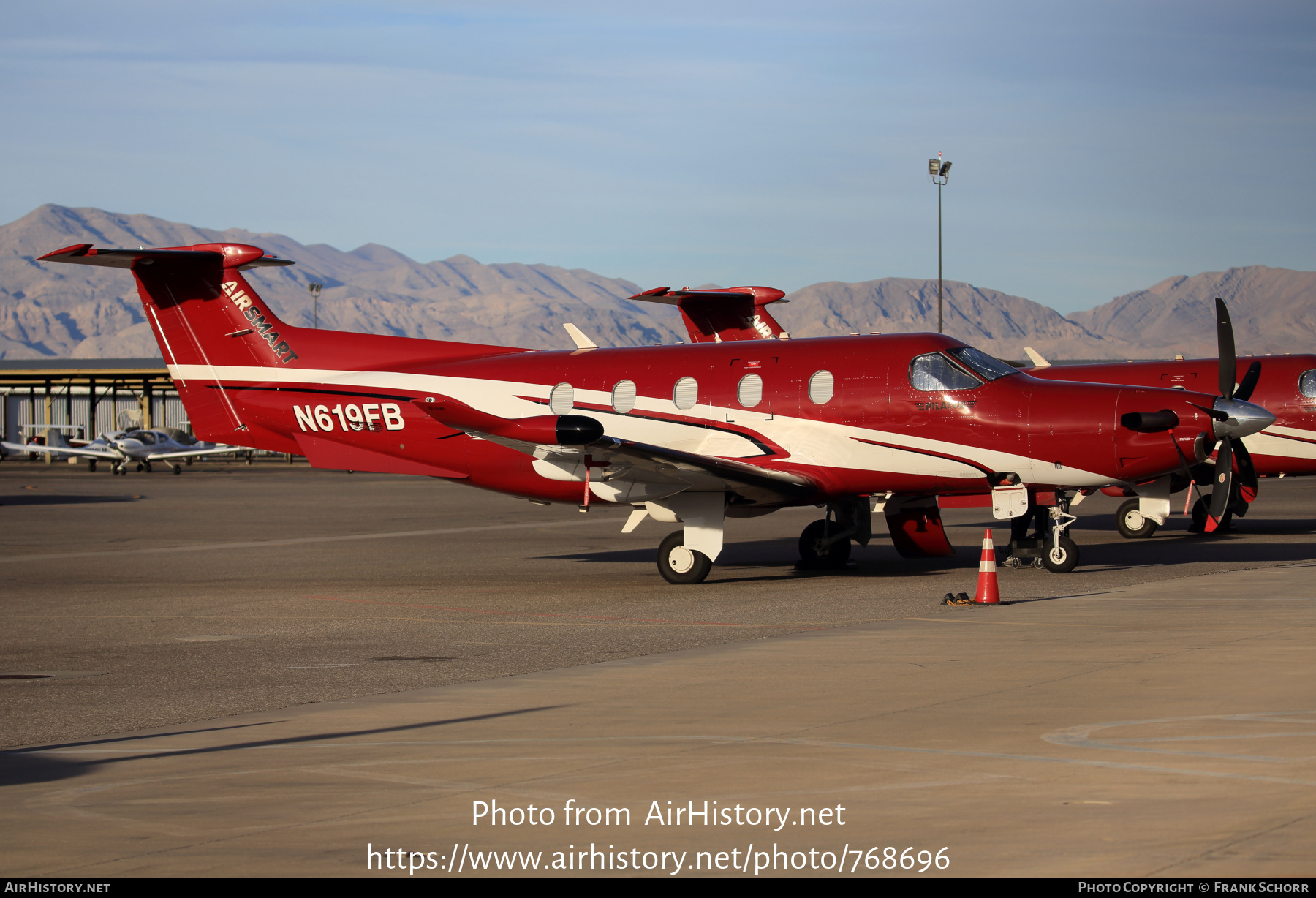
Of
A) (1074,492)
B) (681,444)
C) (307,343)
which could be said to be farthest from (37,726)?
(1074,492)

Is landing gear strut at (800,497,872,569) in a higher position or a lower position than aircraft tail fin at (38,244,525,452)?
lower

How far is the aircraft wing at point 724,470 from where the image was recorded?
15914 mm

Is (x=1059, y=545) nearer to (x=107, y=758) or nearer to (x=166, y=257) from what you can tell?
(x=107, y=758)

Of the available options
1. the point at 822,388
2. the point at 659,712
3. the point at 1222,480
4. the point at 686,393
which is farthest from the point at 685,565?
the point at 659,712

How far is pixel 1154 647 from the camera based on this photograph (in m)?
10.2

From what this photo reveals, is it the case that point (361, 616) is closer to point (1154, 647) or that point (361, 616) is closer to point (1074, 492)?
point (1154, 647)

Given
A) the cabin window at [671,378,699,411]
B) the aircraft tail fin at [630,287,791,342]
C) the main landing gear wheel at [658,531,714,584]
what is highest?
the aircraft tail fin at [630,287,791,342]

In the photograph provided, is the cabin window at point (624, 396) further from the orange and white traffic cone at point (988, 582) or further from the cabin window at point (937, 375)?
the orange and white traffic cone at point (988, 582)

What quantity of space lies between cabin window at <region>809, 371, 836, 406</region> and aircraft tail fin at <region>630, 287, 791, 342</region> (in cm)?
677

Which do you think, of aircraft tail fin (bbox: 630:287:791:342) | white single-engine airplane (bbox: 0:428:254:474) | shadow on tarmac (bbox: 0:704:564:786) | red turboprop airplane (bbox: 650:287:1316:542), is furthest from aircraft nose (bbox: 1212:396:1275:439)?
white single-engine airplane (bbox: 0:428:254:474)

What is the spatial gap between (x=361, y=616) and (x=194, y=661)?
3209 mm

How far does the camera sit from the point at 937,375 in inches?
685

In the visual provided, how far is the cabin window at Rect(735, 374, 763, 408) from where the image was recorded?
1803 cm

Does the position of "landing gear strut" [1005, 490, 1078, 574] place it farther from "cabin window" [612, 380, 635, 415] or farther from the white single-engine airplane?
the white single-engine airplane
